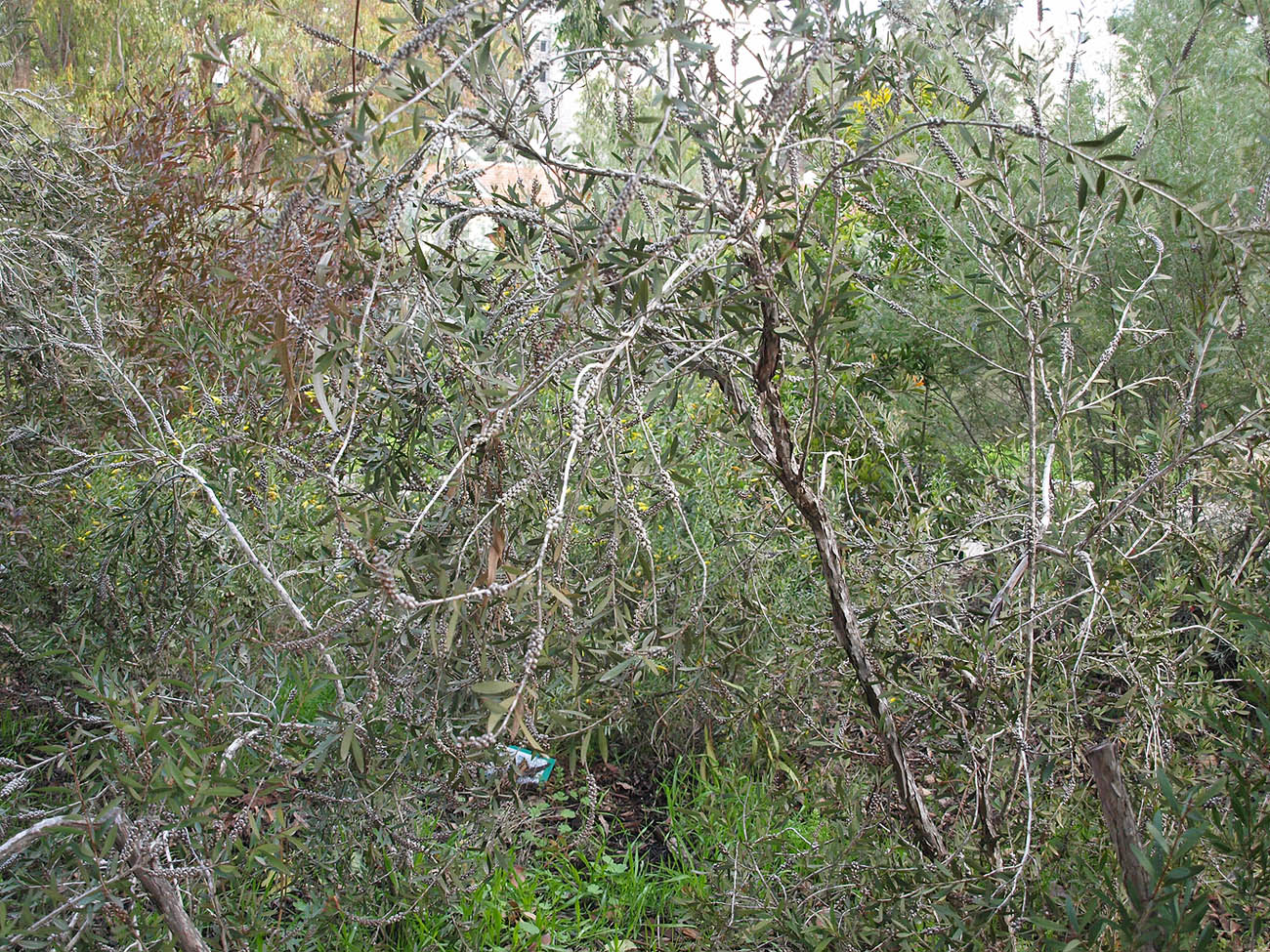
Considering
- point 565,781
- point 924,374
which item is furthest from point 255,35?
point 565,781

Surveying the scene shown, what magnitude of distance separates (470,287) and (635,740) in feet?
6.71

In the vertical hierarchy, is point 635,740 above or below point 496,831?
below

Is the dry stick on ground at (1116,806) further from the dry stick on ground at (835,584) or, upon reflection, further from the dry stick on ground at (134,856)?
the dry stick on ground at (134,856)

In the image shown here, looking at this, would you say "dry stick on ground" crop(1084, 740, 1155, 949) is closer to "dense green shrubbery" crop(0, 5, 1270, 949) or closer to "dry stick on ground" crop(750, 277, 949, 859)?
"dense green shrubbery" crop(0, 5, 1270, 949)

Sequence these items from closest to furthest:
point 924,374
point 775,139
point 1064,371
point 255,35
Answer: point 775,139, point 1064,371, point 924,374, point 255,35

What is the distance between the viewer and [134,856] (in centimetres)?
158

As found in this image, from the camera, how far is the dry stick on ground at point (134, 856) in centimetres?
145

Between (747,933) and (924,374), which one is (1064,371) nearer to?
(747,933)

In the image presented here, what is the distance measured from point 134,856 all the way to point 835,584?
1.31 meters

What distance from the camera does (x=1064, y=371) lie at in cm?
198

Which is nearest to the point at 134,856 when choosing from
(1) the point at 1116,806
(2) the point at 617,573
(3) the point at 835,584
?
(2) the point at 617,573

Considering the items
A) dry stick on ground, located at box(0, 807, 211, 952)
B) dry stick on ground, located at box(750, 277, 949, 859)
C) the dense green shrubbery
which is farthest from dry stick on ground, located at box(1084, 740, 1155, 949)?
dry stick on ground, located at box(0, 807, 211, 952)

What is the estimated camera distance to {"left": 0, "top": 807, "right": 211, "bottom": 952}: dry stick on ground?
A: 1.45 metres

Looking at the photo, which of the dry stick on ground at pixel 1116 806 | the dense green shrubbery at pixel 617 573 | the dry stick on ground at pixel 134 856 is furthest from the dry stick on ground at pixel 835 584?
the dry stick on ground at pixel 134 856
